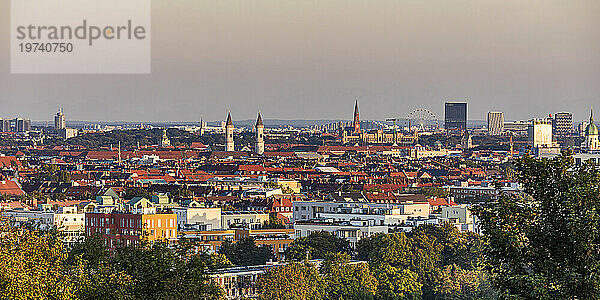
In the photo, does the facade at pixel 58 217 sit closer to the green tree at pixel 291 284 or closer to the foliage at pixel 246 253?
the foliage at pixel 246 253

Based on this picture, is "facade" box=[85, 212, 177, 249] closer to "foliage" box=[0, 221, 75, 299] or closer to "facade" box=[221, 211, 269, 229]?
"facade" box=[221, 211, 269, 229]

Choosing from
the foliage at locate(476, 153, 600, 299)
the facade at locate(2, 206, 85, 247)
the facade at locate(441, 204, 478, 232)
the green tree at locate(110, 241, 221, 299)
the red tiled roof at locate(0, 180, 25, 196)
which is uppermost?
the foliage at locate(476, 153, 600, 299)

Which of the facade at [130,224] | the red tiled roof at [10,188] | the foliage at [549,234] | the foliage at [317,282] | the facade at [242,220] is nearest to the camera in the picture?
the foliage at [549,234]

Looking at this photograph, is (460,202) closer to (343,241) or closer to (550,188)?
(343,241)

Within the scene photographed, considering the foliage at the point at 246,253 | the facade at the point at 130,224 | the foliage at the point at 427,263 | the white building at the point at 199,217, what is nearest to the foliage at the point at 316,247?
the foliage at the point at 246,253

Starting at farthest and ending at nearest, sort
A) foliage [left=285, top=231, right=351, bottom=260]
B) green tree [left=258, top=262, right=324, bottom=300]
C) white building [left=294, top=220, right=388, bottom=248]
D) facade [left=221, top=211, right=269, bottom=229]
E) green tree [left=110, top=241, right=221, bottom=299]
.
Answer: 1. facade [left=221, top=211, right=269, bottom=229]
2. white building [left=294, top=220, right=388, bottom=248]
3. foliage [left=285, top=231, right=351, bottom=260]
4. green tree [left=258, top=262, right=324, bottom=300]
5. green tree [left=110, top=241, right=221, bottom=299]

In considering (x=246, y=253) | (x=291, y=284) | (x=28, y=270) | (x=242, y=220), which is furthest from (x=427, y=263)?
(x=28, y=270)

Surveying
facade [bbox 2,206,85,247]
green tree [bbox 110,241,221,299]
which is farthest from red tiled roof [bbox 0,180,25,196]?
green tree [bbox 110,241,221,299]
